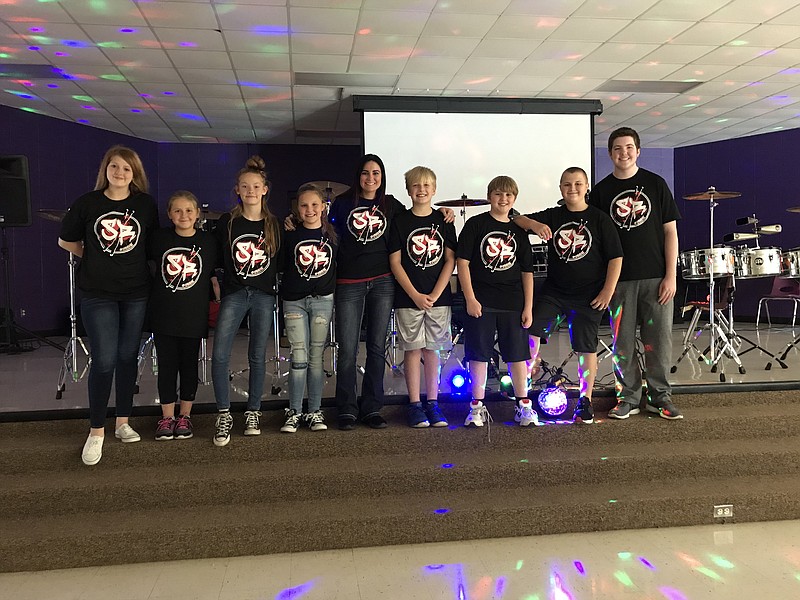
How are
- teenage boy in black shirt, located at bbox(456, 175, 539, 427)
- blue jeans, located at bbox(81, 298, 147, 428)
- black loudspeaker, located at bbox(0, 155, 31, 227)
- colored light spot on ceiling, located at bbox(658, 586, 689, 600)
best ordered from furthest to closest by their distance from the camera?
black loudspeaker, located at bbox(0, 155, 31, 227) < teenage boy in black shirt, located at bbox(456, 175, 539, 427) < blue jeans, located at bbox(81, 298, 147, 428) < colored light spot on ceiling, located at bbox(658, 586, 689, 600)

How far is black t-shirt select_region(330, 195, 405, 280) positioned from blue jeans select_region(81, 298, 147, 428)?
912mm

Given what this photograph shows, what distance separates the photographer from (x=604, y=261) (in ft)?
8.91

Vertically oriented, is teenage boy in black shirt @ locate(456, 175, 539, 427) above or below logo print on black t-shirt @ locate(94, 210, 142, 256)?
A: below

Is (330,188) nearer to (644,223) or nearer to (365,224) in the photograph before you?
(365,224)

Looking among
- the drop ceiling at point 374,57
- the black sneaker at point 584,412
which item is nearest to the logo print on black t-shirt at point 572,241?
the black sneaker at point 584,412

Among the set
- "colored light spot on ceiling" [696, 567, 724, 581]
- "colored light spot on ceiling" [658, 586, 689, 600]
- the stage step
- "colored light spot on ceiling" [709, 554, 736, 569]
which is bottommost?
"colored light spot on ceiling" [709, 554, 736, 569]

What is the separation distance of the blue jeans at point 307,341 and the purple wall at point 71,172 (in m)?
5.76

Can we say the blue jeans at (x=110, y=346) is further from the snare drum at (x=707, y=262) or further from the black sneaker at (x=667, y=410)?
the snare drum at (x=707, y=262)

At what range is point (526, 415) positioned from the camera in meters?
2.67

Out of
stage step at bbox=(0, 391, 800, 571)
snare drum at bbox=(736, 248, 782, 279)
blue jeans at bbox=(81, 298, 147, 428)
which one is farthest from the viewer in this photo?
snare drum at bbox=(736, 248, 782, 279)

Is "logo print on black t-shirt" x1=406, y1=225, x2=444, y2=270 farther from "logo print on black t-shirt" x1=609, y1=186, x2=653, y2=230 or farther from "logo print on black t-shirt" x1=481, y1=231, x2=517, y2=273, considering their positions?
"logo print on black t-shirt" x1=609, y1=186, x2=653, y2=230

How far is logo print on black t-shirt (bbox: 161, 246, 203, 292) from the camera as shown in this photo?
247 cm

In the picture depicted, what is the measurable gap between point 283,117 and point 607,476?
21.0ft

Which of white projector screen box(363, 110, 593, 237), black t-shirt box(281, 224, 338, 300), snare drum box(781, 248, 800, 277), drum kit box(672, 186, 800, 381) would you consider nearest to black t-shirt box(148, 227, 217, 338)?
black t-shirt box(281, 224, 338, 300)
